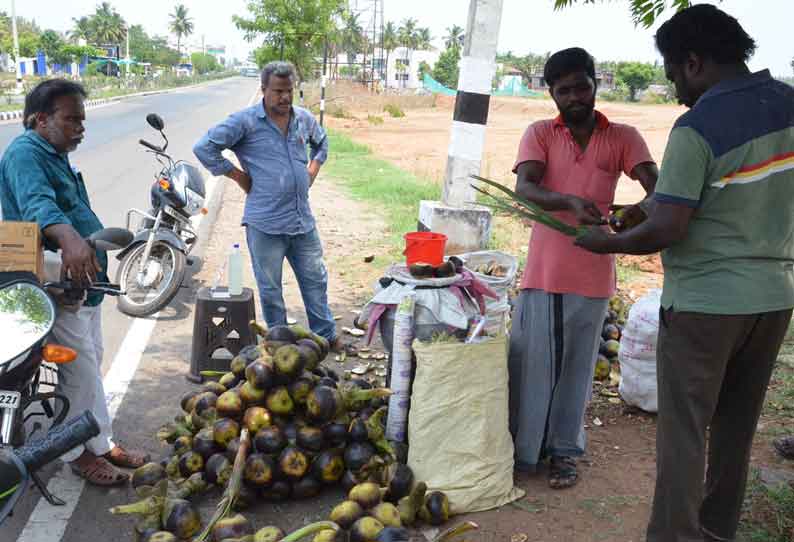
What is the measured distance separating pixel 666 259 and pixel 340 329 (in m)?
3.63

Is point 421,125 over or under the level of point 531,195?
under

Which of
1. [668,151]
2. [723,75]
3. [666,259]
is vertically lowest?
[666,259]

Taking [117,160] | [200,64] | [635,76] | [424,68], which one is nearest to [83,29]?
[200,64]

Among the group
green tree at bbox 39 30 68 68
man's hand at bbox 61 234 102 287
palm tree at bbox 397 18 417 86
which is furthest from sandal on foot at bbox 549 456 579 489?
palm tree at bbox 397 18 417 86

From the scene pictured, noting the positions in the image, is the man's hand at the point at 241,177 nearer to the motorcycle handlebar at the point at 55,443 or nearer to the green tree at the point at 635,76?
the motorcycle handlebar at the point at 55,443

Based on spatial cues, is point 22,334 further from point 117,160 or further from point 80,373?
point 117,160

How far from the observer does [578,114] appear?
3363mm

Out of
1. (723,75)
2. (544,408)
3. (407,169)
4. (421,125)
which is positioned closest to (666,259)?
(723,75)

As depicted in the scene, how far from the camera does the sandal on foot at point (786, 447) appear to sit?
3.88 meters

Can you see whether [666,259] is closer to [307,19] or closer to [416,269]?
[416,269]

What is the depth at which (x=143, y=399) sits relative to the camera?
15.0 feet

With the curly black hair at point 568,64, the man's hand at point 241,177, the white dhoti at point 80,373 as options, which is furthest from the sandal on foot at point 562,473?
the man's hand at point 241,177

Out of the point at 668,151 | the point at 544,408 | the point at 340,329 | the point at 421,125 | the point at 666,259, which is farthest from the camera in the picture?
the point at 421,125

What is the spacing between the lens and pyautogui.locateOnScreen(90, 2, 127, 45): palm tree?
367 ft
